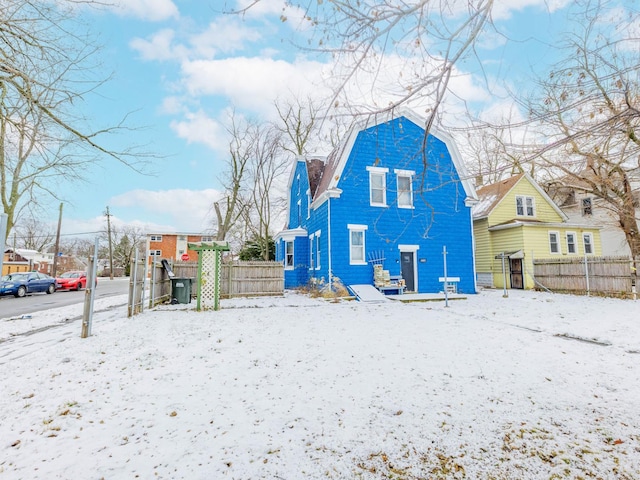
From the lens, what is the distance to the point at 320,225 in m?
14.9

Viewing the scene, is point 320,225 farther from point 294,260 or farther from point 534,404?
point 534,404

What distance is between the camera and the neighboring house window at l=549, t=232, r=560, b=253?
61.3 feet

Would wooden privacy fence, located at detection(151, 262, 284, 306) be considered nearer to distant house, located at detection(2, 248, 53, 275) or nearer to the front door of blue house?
the front door of blue house

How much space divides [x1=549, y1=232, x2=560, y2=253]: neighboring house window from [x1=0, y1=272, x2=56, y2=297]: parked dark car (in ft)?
97.1

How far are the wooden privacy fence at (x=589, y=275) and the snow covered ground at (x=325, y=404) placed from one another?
25.9 ft

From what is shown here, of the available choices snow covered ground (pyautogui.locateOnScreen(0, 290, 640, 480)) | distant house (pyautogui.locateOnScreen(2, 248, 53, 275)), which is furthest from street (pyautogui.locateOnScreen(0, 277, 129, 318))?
distant house (pyautogui.locateOnScreen(2, 248, 53, 275))

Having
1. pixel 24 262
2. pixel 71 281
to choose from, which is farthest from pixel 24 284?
pixel 24 262

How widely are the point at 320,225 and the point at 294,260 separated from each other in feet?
11.8

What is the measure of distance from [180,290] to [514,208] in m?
19.0

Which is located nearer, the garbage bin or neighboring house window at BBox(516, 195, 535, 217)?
the garbage bin

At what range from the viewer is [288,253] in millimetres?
18141

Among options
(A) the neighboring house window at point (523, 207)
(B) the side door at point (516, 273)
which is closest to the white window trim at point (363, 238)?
(B) the side door at point (516, 273)

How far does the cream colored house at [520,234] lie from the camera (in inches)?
714

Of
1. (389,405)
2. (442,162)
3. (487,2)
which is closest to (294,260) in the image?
(442,162)
